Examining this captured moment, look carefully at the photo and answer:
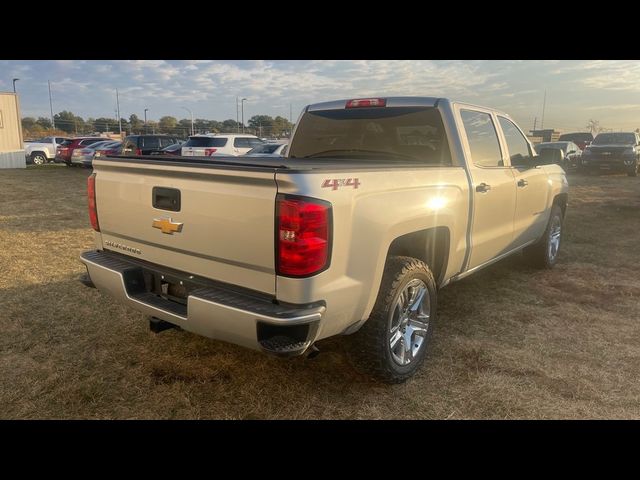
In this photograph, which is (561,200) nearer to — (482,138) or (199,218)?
(482,138)

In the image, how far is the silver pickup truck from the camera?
255 cm

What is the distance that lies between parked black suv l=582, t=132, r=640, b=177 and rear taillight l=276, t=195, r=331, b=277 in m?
21.1

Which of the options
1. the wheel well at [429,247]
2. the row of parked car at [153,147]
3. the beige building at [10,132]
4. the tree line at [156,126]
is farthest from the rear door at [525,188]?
the tree line at [156,126]

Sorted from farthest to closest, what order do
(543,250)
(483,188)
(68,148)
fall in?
1. (68,148)
2. (543,250)
3. (483,188)

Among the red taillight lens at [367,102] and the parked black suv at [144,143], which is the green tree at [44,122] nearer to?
the parked black suv at [144,143]

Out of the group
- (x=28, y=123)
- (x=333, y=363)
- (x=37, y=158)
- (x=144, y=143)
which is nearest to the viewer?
(x=333, y=363)

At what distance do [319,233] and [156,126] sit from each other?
64913mm

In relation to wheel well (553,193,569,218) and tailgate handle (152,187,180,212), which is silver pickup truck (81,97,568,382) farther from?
wheel well (553,193,569,218)

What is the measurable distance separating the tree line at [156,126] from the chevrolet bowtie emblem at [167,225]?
153 ft

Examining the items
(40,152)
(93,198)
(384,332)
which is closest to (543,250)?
(384,332)

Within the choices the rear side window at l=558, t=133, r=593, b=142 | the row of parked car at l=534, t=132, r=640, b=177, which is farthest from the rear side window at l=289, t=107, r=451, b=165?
the rear side window at l=558, t=133, r=593, b=142

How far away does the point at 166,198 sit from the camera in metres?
3.00

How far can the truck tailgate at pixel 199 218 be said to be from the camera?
2.59 m

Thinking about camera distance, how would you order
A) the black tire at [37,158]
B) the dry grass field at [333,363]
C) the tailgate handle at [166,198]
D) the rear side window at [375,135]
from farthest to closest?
the black tire at [37,158]
the rear side window at [375,135]
the dry grass field at [333,363]
the tailgate handle at [166,198]
